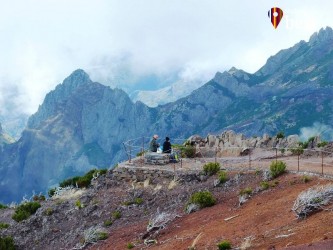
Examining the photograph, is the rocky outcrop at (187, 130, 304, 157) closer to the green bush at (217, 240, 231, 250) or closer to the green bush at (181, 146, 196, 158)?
the green bush at (181, 146, 196, 158)

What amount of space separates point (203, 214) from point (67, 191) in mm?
15133

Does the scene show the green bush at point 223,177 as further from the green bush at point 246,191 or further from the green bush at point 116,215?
the green bush at point 116,215

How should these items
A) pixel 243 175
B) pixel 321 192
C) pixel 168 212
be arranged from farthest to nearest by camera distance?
pixel 243 175
pixel 168 212
pixel 321 192

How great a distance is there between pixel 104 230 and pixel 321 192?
12.6 m

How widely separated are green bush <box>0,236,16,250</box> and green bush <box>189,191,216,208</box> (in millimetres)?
11399

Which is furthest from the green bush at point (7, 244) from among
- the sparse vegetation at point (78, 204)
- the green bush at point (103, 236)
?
the green bush at point (103, 236)

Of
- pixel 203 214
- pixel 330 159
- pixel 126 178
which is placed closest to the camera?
pixel 203 214

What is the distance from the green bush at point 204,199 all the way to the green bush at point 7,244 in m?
11.4

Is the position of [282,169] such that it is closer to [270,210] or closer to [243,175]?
[243,175]

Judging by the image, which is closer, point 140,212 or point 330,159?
point 140,212

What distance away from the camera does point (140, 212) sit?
2800 cm

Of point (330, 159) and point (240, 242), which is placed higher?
point (330, 159)

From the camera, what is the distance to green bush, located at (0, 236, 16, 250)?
2886 centimetres

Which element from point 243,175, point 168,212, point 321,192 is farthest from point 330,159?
point 321,192
